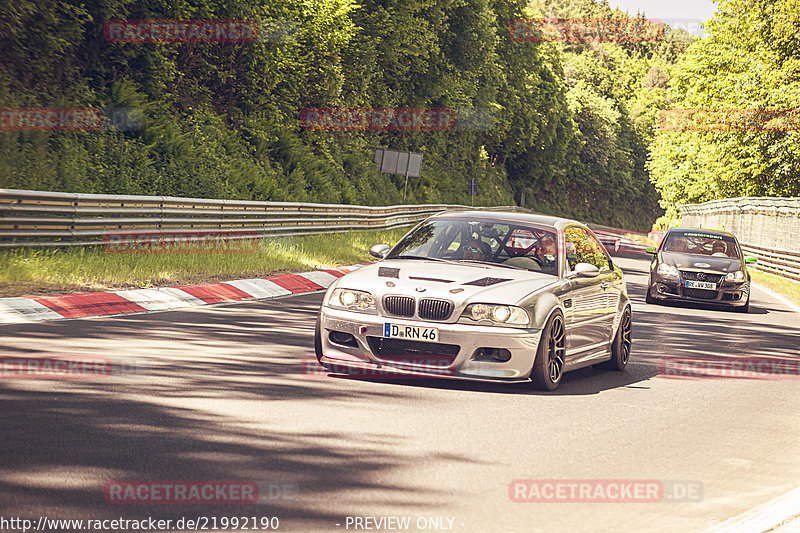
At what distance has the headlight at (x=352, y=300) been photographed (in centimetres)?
855

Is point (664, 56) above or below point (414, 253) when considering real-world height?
above

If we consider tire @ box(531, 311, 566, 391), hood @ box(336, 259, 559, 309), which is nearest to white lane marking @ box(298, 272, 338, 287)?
hood @ box(336, 259, 559, 309)

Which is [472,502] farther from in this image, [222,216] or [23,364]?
[222,216]

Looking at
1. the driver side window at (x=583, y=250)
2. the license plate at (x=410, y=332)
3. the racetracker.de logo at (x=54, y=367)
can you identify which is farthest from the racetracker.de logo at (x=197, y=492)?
the driver side window at (x=583, y=250)

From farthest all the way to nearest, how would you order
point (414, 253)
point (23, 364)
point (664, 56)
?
point (664, 56) < point (414, 253) < point (23, 364)

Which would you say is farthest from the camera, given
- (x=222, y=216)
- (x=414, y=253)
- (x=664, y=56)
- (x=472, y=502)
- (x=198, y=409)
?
(x=664, y=56)

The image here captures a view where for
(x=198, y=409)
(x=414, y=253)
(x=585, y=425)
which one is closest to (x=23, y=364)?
(x=198, y=409)

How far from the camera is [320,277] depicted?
784 inches

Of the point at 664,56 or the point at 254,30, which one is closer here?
the point at 254,30

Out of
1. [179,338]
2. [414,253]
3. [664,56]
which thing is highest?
[664,56]

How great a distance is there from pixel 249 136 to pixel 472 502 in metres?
28.8

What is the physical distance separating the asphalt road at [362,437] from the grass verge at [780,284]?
49.9ft

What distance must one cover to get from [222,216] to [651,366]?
35.2 ft

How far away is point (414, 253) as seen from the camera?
9.80 meters
